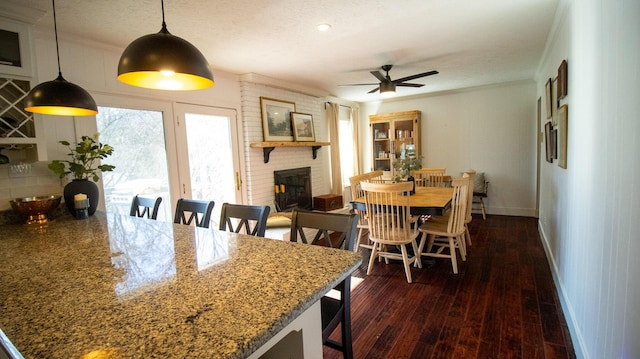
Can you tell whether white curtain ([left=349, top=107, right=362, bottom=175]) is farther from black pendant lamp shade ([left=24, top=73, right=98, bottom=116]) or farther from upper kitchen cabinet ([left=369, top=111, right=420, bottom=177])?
black pendant lamp shade ([left=24, top=73, right=98, bottom=116])

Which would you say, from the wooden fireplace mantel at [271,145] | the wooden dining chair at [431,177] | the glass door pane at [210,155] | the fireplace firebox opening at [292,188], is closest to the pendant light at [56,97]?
the glass door pane at [210,155]

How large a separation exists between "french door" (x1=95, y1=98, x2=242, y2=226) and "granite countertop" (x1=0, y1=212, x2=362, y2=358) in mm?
1368

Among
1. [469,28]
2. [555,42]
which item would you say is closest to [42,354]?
[469,28]

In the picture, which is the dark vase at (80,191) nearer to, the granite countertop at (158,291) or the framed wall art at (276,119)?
the granite countertop at (158,291)

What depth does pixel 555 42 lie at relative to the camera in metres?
2.81

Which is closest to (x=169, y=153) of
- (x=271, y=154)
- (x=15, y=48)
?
(x=15, y=48)

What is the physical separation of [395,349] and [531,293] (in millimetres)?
1462

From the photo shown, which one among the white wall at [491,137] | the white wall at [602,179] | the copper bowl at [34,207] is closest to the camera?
the white wall at [602,179]

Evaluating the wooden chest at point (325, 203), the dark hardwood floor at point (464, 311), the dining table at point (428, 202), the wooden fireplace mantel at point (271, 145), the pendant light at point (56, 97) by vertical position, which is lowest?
the dark hardwood floor at point (464, 311)

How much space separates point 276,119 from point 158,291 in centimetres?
375

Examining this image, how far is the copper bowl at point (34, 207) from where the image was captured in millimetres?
2125

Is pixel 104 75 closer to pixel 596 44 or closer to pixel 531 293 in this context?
pixel 596 44

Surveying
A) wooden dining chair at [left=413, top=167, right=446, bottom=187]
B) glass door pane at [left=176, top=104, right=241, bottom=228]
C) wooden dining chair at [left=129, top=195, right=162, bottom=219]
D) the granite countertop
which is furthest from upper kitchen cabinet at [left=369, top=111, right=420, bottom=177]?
the granite countertop

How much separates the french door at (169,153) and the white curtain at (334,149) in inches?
82.7
